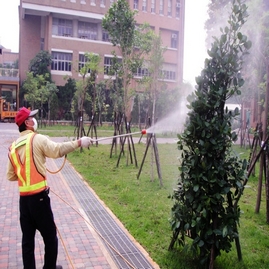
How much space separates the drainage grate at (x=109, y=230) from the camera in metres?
3.99

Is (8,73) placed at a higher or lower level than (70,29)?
lower

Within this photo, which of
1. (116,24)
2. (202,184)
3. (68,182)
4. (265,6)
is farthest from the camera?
(116,24)

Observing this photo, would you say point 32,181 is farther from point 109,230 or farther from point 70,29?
point 70,29

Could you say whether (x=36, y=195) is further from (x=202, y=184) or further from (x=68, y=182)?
(x=68, y=182)

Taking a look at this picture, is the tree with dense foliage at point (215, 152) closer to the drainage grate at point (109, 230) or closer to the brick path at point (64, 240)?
the drainage grate at point (109, 230)

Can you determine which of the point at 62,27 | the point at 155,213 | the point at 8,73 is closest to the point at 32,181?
the point at 155,213

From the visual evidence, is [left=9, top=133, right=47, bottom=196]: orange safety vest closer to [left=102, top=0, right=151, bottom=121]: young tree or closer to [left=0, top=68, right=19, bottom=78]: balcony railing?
[left=102, top=0, right=151, bottom=121]: young tree

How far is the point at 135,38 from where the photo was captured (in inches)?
475

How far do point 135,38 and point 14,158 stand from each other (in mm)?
9624

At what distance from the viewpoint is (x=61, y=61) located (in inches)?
1449

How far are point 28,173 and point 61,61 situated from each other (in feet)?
116

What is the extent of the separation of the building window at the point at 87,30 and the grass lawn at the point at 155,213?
30.5 meters

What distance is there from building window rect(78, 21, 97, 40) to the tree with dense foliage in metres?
36.4

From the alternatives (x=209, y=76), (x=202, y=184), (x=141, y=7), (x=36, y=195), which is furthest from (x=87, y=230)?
(x=141, y=7)
